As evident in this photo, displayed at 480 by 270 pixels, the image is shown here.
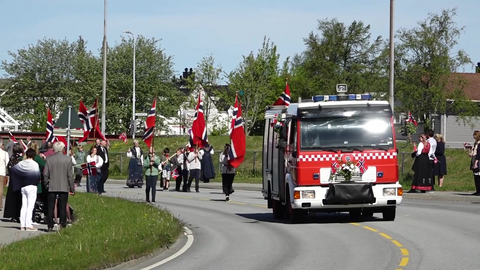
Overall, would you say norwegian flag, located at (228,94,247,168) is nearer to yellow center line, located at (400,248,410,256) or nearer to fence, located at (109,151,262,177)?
yellow center line, located at (400,248,410,256)

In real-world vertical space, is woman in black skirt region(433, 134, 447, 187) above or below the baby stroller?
above

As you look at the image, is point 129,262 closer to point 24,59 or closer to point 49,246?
→ point 49,246

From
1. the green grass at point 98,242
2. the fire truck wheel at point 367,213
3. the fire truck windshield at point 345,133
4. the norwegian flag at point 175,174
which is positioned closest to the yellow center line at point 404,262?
the green grass at point 98,242

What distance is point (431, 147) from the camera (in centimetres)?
3036

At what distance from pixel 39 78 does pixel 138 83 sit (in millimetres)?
20350

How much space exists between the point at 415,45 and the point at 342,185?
46.6 meters

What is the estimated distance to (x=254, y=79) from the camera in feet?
292

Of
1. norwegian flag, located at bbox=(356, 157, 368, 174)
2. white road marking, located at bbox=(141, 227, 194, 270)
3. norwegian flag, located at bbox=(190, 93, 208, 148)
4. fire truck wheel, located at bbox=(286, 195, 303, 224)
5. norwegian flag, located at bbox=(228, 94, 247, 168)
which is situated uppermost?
norwegian flag, located at bbox=(190, 93, 208, 148)

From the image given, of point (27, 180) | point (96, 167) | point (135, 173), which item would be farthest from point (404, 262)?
point (135, 173)

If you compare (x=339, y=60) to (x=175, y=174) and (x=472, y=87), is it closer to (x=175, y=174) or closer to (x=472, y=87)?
(x=472, y=87)

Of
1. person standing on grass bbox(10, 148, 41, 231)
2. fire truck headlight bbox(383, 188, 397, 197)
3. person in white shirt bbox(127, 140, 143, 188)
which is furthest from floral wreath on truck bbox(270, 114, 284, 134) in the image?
person in white shirt bbox(127, 140, 143, 188)

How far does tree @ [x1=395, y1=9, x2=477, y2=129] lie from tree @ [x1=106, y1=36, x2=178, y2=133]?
32.5m

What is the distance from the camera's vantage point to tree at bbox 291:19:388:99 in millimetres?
85688

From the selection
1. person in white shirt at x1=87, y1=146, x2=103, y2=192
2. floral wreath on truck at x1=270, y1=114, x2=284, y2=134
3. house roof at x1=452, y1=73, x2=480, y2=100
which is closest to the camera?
floral wreath on truck at x1=270, y1=114, x2=284, y2=134
